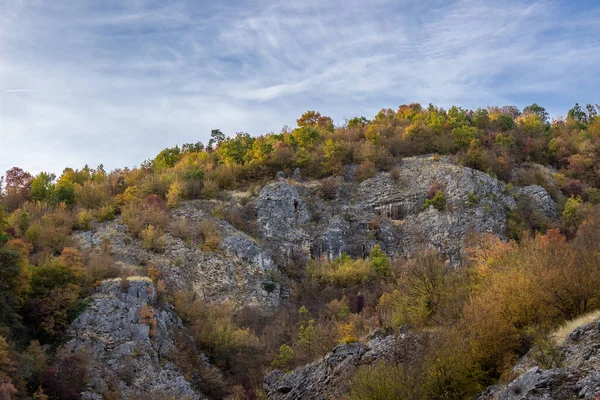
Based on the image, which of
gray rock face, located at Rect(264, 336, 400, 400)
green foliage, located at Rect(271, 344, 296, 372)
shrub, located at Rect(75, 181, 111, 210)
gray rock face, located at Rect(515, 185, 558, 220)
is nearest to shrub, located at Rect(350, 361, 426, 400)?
gray rock face, located at Rect(264, 336, 400, 400)

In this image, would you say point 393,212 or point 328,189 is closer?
point 393,212

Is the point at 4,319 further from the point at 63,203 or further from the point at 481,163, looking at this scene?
the point at 481,163

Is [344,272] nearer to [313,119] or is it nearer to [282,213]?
[282,213]

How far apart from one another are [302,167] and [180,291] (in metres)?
21.6

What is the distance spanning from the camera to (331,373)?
2417 cm

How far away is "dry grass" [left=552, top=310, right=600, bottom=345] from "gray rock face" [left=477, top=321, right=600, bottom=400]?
476 mm

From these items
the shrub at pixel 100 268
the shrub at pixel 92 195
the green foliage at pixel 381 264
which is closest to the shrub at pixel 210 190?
the shrub at pixel 92 195

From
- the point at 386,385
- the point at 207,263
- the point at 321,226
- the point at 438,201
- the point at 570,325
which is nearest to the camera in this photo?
the point at 386,385

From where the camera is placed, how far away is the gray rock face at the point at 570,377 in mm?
14320

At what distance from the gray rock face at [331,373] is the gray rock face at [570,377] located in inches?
251

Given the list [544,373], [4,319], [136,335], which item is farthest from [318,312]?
[544,373]

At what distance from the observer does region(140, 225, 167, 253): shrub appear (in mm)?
40531

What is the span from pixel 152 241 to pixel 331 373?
69.2ft

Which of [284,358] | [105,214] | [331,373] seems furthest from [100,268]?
[331,373]
